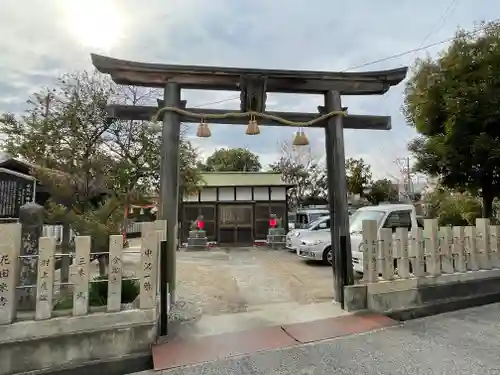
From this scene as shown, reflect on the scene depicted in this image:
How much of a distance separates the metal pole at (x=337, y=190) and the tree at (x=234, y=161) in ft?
82.6

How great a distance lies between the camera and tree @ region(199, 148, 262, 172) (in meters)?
30.6

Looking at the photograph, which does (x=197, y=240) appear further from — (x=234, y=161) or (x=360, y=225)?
(x=234, y=161)

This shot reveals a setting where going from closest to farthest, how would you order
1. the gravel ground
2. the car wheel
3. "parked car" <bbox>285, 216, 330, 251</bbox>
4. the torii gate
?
the torii gate → the gravel ground → the car wheel → "parked car" <bbox>285, 216, 330, 251</bbox>

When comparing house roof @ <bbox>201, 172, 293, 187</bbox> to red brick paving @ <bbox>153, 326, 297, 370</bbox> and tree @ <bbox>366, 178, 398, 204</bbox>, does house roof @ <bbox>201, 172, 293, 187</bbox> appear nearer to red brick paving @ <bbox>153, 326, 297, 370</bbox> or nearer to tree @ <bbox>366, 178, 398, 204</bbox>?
red brick paving @ <bbox>153, 326, 297, 370</bbox>

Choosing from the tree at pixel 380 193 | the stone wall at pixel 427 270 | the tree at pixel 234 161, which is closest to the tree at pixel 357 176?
the tree at pixel 380 193

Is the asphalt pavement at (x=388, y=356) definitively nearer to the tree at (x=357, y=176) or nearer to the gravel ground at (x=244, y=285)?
the gravel ground at (x=244, y=285)

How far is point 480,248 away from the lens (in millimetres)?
5648

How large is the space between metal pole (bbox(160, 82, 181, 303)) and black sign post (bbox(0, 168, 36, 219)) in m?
4.28

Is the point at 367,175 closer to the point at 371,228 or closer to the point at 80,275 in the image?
the point at 371,228

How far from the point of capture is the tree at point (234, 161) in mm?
30581

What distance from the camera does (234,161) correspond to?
101 feet

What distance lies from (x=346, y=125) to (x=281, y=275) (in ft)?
13.0

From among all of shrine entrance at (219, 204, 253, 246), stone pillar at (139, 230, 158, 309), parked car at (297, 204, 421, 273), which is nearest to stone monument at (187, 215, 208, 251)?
shrine entrance at (219, 204, 253, 246)

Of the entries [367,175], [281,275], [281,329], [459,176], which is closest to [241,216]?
[281,275]
